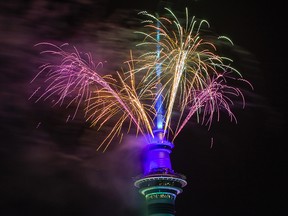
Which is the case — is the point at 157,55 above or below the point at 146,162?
below

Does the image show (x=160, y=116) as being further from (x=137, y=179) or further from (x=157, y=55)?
(x=157, y=55)

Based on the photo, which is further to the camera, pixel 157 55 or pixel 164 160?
pixel 164 160

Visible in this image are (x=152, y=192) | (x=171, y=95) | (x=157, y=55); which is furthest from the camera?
(x=152, y=192)

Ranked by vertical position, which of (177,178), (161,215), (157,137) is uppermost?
(157,137)

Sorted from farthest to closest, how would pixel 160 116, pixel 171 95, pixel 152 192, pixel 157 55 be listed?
pixel 152 192
pixel 160 116
pixel 171 95
pixel 157 55

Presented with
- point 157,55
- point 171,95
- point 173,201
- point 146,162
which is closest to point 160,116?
point 146,162
